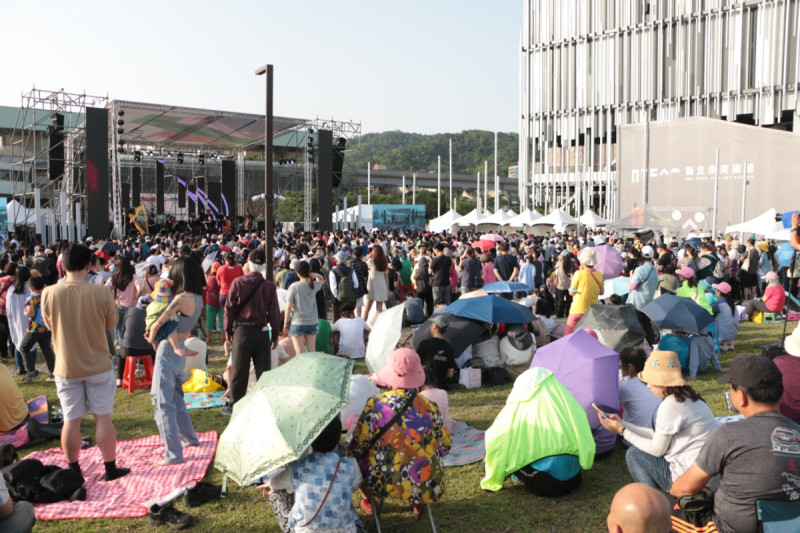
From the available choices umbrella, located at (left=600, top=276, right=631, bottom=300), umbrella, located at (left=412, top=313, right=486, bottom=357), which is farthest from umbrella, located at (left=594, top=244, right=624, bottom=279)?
umbrella, located at (left=412, top=313, right=486, bottom=357)

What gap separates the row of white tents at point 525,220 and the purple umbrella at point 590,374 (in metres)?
26.4

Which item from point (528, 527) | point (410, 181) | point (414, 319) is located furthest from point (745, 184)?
point (410, 181)

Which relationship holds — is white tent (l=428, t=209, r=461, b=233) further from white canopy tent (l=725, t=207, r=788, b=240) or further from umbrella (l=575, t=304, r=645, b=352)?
umbrella (l=575, t=304, r=645, b=352)

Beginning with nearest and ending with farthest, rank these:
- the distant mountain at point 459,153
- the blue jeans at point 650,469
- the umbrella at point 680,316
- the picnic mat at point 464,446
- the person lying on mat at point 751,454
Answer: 1. the person lying on mat at point 751,454
2. the blue jeans at point 650,469
3. the picnic mat at point 464,446
4. the umbrella at point 680,316
5. the distant mountain at point 459,153

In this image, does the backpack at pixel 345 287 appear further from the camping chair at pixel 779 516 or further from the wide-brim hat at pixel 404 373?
the camping chair at pixel 779 516

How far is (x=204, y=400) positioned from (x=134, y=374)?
4.27 feet

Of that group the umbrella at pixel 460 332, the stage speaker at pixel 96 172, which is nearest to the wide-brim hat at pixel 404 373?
the umbrella at pixel 460 332

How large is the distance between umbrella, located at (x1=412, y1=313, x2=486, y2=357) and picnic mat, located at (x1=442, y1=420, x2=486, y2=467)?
1.41 meters

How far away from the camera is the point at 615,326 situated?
7.71 m

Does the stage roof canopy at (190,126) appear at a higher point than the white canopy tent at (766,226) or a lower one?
higher

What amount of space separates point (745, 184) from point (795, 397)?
112 ft

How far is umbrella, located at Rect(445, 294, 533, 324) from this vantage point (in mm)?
8148

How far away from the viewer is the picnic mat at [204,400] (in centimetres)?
740

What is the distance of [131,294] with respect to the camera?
897 centimetres
